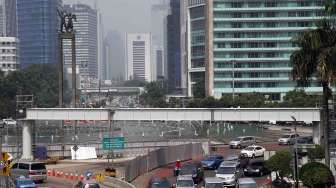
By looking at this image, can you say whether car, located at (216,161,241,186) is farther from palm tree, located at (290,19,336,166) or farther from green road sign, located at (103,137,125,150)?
green road sign, located at (103,137,125,150)

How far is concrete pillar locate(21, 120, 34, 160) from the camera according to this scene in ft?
312

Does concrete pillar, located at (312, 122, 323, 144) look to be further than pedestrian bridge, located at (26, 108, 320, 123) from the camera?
Yes

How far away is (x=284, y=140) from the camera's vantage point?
350 ft

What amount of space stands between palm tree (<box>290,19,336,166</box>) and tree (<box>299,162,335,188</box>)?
1.58 m

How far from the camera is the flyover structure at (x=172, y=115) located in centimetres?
8381

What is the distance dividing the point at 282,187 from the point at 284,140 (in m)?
53.1

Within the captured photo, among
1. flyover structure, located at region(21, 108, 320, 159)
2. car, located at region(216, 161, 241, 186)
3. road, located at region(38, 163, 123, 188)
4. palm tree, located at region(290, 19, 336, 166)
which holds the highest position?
palm tree, located at region(290, 19, 336, 166)

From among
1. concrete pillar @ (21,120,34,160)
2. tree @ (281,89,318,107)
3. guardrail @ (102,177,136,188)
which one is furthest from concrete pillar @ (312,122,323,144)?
tree @ (281,89,318,107)

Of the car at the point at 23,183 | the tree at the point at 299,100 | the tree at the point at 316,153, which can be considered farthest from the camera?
the tree at the point at 299,100

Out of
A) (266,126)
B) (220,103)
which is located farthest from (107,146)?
(220,103)

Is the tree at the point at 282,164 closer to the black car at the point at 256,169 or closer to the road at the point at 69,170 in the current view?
the black car at the point at 256,169

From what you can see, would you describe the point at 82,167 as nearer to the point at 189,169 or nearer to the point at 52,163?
the point at 52,163

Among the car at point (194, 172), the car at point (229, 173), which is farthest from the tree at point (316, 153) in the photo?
the car at point (194, 172)

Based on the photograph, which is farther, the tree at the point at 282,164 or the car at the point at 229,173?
the car at the point at 229,173
